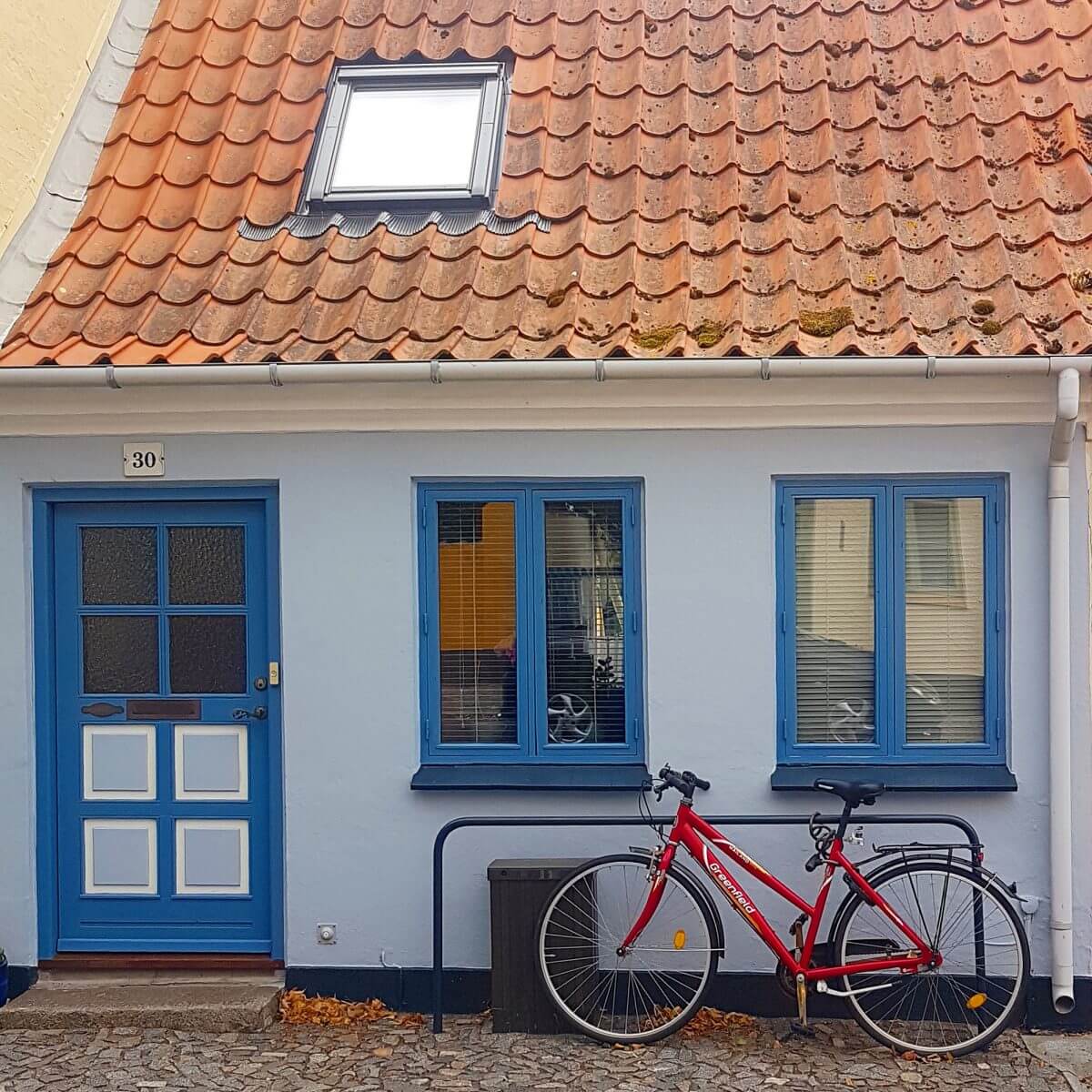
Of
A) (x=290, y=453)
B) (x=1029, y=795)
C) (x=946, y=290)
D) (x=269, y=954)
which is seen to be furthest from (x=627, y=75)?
(x=269, y=954)

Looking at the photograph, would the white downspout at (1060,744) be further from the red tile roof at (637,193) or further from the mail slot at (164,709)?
the mail slot at (164,709)

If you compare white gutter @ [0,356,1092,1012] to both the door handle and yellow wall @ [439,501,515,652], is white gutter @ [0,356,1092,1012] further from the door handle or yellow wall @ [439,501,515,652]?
the door handle

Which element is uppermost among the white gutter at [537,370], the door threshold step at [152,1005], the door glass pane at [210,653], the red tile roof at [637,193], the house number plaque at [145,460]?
the red tile roof at [637,193]

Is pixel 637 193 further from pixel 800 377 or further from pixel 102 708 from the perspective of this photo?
pixel 102 708

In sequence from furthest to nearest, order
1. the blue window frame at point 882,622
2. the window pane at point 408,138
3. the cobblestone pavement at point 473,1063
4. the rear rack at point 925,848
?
the window pane at point 408,138
the blue window frame at point 882,622
the rear rack at point 925,848
the cobblestone pavement at point 473,1063

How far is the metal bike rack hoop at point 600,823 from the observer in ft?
18.0

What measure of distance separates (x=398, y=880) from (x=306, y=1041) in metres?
0.79

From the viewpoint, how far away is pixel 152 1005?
5750 mm

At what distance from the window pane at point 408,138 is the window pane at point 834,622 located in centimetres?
259

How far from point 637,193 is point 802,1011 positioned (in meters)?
3.95

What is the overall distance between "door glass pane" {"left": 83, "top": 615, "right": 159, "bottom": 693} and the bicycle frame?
260cm

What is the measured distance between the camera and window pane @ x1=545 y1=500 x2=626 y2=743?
596 cm

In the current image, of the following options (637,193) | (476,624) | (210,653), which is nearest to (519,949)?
(476,624)

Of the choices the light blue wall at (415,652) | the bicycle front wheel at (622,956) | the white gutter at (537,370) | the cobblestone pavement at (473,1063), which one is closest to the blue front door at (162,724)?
the light blue wall at (415,652)
